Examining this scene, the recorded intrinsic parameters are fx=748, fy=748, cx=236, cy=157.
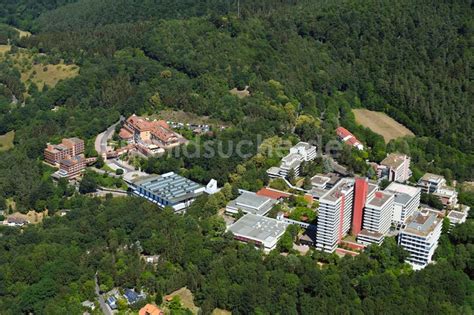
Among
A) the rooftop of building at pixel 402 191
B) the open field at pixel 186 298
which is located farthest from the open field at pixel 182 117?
the open field at pixel 186 298

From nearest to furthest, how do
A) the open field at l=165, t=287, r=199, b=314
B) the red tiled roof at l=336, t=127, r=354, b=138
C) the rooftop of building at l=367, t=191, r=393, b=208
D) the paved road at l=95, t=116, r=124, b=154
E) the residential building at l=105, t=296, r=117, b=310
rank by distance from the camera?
the residential building at l=105, t=296, r=117, b=310 → the open field at l=165, t=287, r=199, b=314 → the rooftop of building at l=367, t=191, r=393, b=208 → the paved road at l=95, t=116, r=124, b=154 → the red tiled roof at l=336, t=127, r=354, b=138

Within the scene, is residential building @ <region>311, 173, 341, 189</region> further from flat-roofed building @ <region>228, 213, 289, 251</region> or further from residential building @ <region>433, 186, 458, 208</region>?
residential building @ <region>433, 186, 458, 208</region>

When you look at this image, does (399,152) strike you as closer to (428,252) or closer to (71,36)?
(428,252)

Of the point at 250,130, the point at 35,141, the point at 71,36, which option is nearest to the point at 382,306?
the point at 250,130

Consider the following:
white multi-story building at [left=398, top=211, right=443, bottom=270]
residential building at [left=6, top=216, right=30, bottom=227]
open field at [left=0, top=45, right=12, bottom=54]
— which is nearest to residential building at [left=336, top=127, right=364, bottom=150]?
white multi-story building at [left=398, top=211, right=443, bottom=270]

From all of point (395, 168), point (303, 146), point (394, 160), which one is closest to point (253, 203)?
point (303, 146)

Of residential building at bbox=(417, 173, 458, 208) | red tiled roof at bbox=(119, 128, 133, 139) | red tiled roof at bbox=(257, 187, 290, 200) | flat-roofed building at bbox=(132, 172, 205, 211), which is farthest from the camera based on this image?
red tiled roof at bbox=(119, 128, 133, 139)

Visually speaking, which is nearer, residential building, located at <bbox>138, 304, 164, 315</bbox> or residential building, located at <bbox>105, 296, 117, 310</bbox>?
residential building, located at <bbox>138, 304, 164, 315</bbox>

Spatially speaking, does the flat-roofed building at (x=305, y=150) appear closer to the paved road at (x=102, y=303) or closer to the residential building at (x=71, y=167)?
the residential building at (x=71, y=167)
